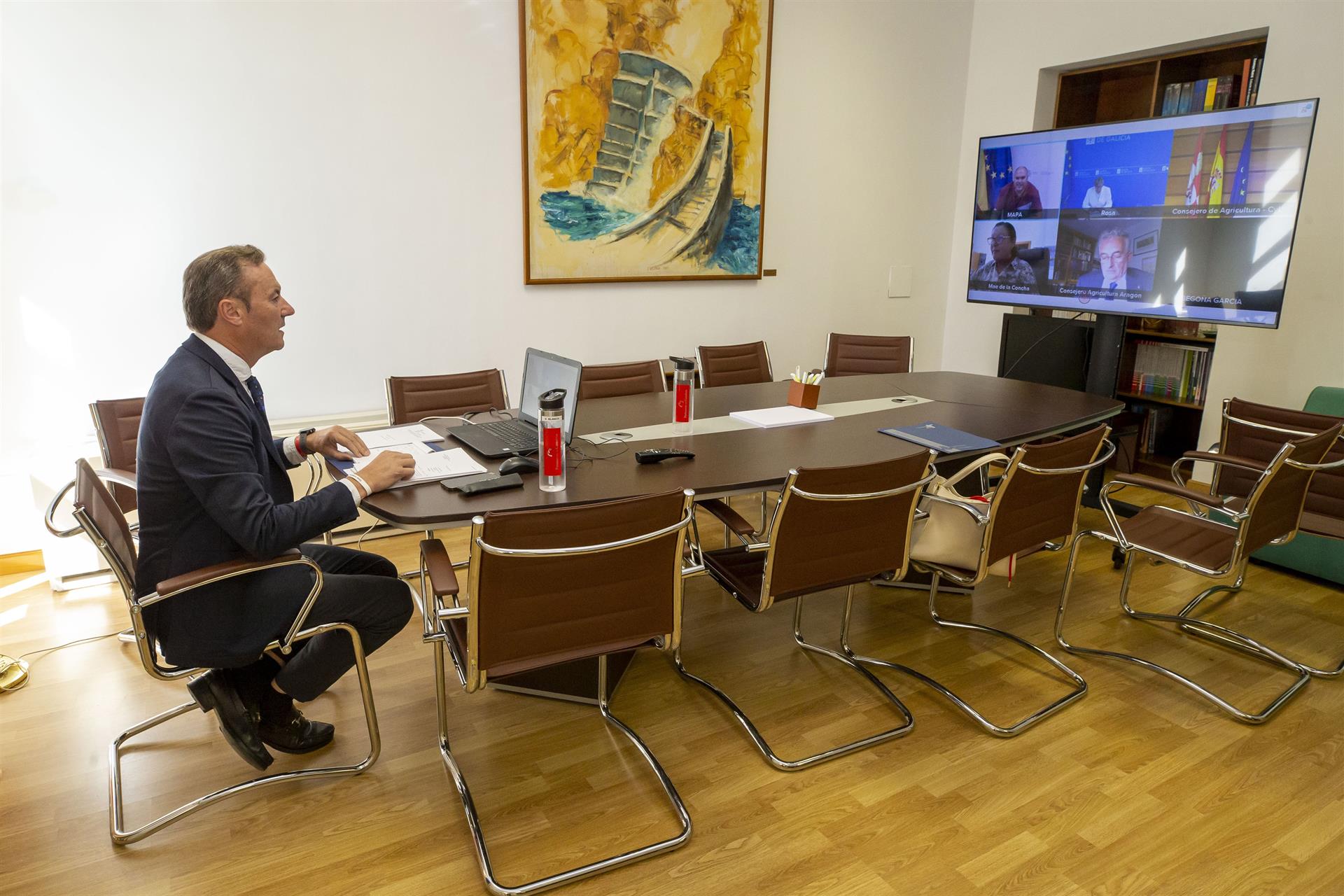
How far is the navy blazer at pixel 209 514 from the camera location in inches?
82.0

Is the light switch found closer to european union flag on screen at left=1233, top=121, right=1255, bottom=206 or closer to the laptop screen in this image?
european union flag on screen at left=1233, top=121, right=1255, bottom=206

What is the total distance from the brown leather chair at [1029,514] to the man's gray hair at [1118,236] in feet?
7.46

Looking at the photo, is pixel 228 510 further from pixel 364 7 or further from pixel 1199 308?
pixel 1199 308

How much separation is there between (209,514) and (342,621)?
440 millimetres

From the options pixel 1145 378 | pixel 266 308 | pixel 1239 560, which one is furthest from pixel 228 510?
pixel 1145 378

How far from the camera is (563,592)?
2.10 metres

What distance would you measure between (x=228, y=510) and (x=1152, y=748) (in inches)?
108

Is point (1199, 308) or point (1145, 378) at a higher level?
point (1199, 308)

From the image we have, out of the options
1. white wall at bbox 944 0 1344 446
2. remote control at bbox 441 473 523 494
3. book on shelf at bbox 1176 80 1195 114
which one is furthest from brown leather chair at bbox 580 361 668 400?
book on shelf at bbox 1176 80 1195 114

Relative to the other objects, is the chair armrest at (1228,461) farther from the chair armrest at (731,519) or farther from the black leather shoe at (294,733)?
the black leather shoe at (294,733)

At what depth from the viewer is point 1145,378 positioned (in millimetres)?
5613

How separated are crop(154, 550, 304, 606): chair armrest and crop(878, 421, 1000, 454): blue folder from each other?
6.72 ft

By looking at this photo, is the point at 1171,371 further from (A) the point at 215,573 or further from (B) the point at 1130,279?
(A) the point at 215,573

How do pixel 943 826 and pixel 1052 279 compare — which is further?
pixel 1052 279
